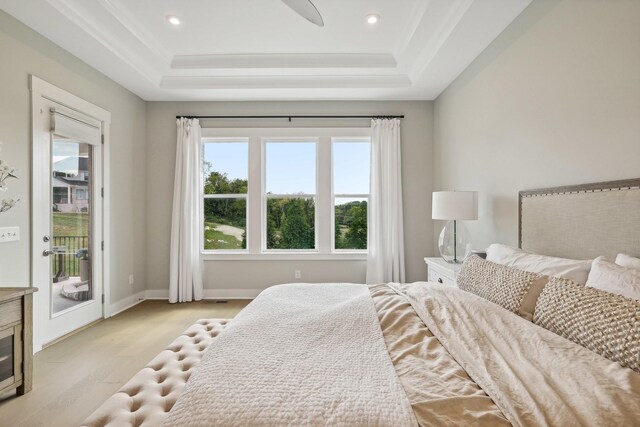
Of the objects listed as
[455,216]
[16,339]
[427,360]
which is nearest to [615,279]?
[427,360]

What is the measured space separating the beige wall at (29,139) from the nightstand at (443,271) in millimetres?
3617

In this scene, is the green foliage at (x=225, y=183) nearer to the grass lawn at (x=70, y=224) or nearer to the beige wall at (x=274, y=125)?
the beige wall at (x=274, y=125)

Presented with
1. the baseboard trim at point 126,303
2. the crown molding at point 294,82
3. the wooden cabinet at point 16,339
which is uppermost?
Result: the crown molding at point 294,82

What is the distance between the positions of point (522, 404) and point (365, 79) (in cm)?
361

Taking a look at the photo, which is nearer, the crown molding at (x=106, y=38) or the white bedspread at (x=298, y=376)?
the white bedspread at (x=298, y=376)

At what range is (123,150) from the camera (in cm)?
384

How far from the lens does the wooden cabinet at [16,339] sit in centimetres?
190

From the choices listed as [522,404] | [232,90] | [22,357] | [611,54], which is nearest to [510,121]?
[611,54]

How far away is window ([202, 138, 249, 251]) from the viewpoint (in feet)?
14.2

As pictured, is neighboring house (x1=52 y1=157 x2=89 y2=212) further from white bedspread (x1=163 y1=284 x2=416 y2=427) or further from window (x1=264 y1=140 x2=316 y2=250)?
white bedspread (x1=163 y1=284 x2=416 y2=427)

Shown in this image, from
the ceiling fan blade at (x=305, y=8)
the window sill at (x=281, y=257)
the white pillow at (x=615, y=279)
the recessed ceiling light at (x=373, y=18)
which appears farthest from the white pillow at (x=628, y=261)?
the window sill at (x=281, y=257)

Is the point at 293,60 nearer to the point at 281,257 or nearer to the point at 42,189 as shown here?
the point at 281,257

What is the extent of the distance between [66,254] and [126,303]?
3.69ft

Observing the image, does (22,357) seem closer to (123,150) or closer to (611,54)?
(123,150)
